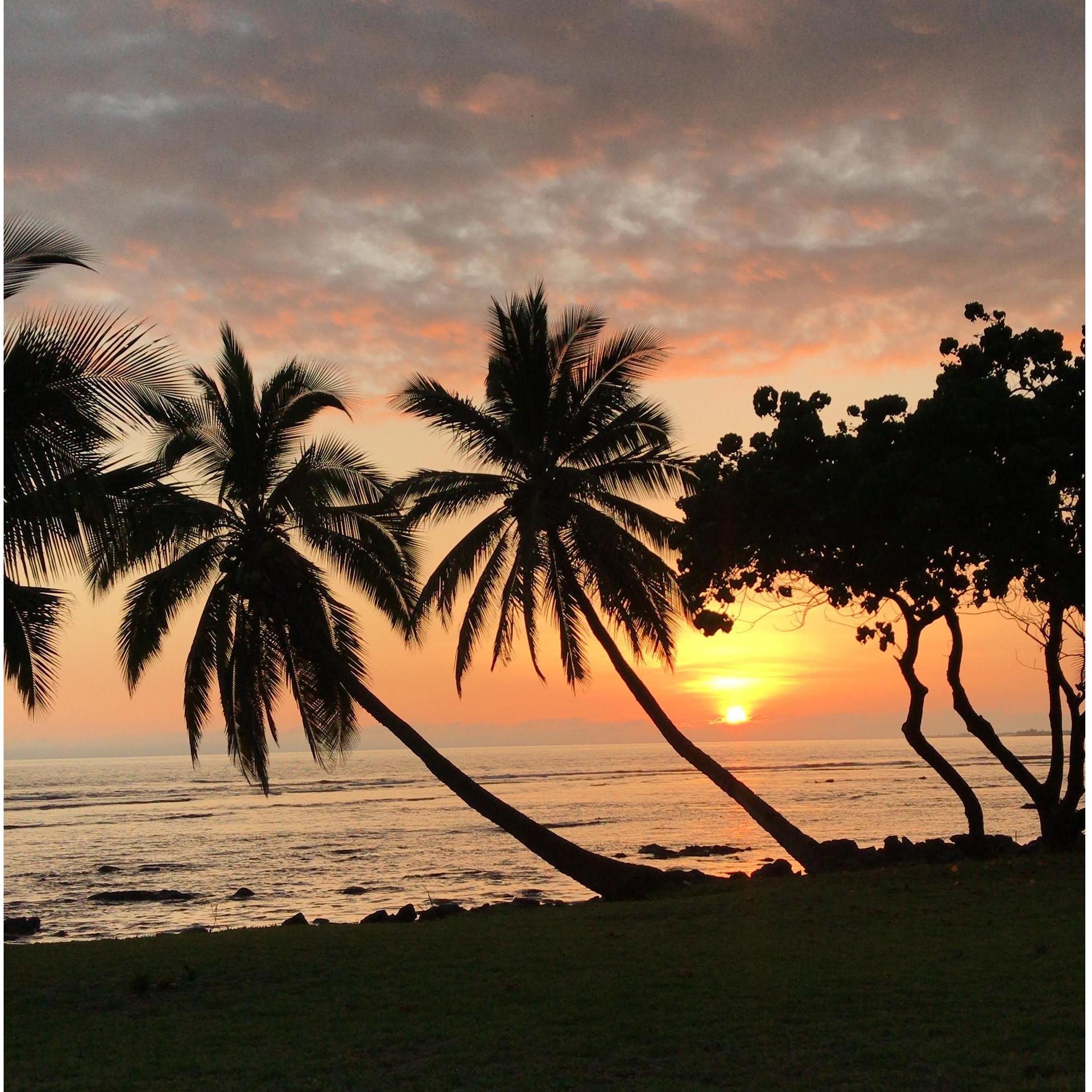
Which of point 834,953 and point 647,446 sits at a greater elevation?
point 647,446

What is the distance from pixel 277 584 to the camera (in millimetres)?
17281

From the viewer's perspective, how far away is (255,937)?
40.5 ft

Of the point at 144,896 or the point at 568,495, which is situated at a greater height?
the point at 568,495

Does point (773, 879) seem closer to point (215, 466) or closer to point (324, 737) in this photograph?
point (324, 737)

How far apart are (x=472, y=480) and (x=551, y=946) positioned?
9493 millimetres

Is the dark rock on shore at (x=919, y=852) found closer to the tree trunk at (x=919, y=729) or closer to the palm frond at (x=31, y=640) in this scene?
the tree trunk at (x=919, y=729)

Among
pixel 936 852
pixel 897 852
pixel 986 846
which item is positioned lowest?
pixel 897 852

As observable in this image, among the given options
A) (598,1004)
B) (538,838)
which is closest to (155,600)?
(538,838)

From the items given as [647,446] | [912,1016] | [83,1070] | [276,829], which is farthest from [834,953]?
[276,829]

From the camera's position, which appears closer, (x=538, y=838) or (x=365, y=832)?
(x=538, y=838)

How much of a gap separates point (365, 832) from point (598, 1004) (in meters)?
39.1

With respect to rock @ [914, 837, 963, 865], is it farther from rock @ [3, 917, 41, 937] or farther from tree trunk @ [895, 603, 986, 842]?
rock @ [3, 917, 41, 937]

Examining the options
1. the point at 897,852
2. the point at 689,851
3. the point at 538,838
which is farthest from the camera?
the point at 689,851

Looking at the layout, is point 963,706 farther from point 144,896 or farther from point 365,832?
point 365,832
